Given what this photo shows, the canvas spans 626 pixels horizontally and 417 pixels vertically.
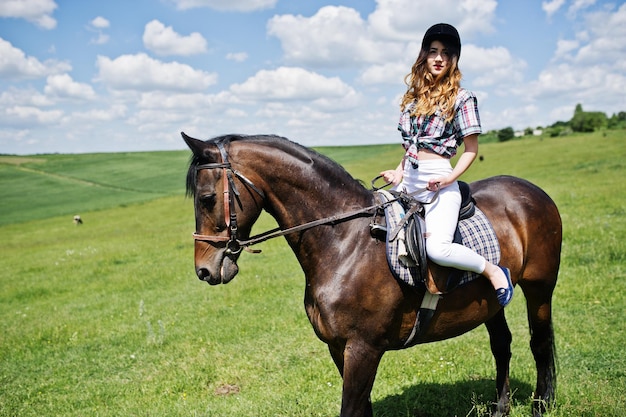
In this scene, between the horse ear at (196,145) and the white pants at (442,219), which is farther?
the white pants at (442,219)

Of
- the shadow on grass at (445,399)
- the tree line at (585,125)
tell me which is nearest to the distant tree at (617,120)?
the tree line at (585,125)

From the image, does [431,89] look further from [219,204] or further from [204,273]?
[204,273]

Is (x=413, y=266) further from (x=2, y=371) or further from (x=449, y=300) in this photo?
(x=2, y=371)

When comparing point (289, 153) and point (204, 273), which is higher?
point (289, 153)

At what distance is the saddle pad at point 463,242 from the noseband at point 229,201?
3.70 feet

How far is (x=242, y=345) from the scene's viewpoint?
26.0 feet

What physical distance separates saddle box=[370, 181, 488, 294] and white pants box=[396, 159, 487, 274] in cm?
8

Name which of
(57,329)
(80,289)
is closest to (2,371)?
(57,329)

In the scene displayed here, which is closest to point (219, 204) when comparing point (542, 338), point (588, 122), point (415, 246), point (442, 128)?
point (415, 246)

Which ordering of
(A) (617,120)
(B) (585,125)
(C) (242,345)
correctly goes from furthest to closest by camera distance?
(A) (617,120) < (B) (585,125) < (C) (242,345)

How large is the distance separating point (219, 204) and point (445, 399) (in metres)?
3.49

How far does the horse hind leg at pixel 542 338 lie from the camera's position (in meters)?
5.00

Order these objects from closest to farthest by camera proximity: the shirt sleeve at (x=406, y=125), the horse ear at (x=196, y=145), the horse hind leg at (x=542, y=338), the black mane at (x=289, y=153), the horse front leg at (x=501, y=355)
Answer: the horse ear at (x=196, y=145) < the black mane at (x=289, y=153) < the shirt sleeve at (x=406, y=125) < the horse hind leg at (x=542, y=338) < the horse front leg at (x=501, y=355)

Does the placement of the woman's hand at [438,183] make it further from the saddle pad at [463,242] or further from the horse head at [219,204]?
the horse head at [219,204]
